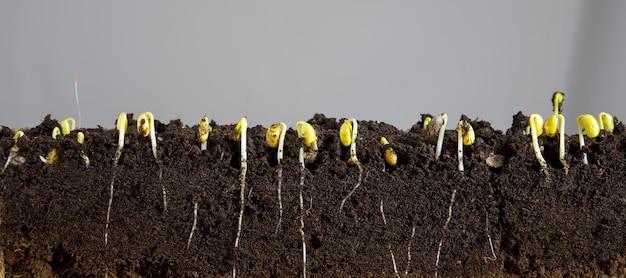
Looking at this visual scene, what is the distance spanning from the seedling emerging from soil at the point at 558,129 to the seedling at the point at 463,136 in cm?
13

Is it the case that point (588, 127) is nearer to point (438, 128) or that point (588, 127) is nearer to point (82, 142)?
point (438, 128)

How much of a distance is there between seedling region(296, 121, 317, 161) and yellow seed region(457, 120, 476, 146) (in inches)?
8.3

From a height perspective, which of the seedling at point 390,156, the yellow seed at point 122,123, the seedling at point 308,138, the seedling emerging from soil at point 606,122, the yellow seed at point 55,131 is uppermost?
the seedling emerging from soil at point 606,122

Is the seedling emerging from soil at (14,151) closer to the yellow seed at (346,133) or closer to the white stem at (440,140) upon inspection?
the yellow seed at (346,133)

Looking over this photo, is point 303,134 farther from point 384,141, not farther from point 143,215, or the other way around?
point 143,215

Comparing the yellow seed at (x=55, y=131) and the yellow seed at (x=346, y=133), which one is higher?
the yellow seed at (x=55, y=131)

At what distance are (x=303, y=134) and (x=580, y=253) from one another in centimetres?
48

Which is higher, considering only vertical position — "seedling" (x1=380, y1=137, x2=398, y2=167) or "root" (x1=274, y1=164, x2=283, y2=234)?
"seedling" (x1=380, y1=137, x2=398, y2=167)

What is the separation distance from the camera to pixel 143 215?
3.20ft

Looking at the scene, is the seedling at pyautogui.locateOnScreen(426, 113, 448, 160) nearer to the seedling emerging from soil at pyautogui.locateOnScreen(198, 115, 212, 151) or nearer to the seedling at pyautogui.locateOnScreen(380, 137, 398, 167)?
the seedling at pyautogui.locateOnScreen(380, 137, 398, 167)

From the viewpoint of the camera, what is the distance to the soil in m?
0.97

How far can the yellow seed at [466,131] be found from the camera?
99cm

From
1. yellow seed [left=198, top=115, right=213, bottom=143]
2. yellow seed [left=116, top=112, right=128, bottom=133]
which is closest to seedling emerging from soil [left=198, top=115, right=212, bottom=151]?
yellow seed [left=198, top=115, right=213, bottom=143]

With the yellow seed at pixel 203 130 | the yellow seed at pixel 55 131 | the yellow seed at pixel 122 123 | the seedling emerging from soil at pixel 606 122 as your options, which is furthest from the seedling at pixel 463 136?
the yellow seed at pixel 55 131
